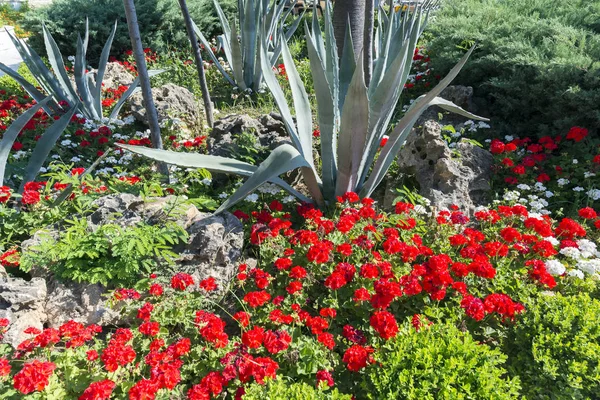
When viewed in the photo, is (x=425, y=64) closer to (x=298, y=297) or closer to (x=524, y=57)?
(x=524, y=57)

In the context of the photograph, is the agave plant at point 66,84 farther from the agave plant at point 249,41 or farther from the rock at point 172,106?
the agave plant at point 249,41

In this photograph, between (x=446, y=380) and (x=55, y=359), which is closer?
(x=446, y=380)

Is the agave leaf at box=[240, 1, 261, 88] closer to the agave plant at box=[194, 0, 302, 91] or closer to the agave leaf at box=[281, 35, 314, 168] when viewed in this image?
the agave plant at box=[194, 0, 302, 91]

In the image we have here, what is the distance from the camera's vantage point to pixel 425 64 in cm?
541

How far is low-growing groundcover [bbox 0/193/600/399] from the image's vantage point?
63.8 inches

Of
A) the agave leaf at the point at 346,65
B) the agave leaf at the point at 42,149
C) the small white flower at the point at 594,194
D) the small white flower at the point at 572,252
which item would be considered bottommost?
the small white flower at the point at 594,194

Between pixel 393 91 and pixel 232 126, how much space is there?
4.57 feet

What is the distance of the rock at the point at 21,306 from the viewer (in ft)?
6.36

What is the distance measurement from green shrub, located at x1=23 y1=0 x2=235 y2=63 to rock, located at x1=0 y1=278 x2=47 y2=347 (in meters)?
5.66

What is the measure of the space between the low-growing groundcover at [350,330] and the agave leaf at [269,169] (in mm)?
257

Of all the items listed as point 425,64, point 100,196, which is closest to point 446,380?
point 100,196

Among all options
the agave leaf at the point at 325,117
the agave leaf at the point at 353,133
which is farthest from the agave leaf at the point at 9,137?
the agave leaf at the point at 353,133

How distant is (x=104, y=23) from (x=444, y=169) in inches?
258

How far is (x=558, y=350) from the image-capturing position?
176 centimetres
